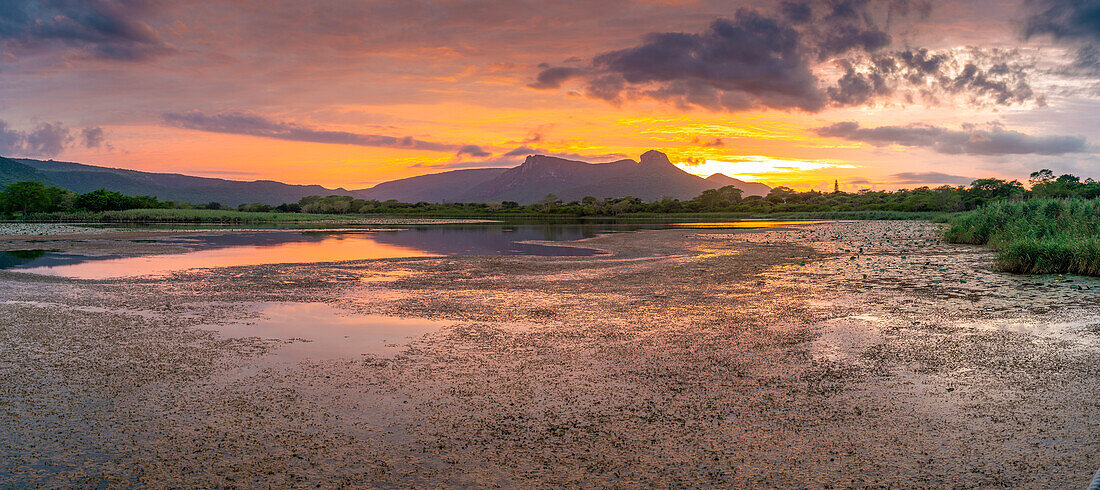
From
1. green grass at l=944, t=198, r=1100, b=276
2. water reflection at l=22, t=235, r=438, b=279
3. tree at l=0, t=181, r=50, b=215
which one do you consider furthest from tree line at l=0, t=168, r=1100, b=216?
water reflection at l=22, t=235, r=438, b=279

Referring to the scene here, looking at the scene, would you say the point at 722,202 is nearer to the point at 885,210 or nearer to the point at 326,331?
the point at 885,210

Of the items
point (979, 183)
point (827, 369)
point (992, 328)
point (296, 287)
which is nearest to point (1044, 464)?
point (827, 369)

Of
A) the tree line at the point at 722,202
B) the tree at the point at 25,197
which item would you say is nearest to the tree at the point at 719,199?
the tree line at the point at 722,202

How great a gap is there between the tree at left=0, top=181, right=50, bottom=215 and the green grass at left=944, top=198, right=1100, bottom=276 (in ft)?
375

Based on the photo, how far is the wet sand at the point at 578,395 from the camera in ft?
17.5

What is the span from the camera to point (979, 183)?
371 feet

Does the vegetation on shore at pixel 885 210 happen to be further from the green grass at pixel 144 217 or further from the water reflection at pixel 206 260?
the water reflection at pixel 206 260

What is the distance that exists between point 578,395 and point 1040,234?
2667 centimetres

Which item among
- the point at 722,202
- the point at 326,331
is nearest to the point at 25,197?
the point at 326,331

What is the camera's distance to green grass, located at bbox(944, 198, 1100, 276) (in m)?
18.3

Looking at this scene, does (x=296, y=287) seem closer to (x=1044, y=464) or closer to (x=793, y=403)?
(x=793, y=403)

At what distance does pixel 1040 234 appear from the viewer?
982 inches

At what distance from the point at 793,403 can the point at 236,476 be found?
5.78 metres

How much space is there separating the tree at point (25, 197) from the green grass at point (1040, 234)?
11439 centimetres
